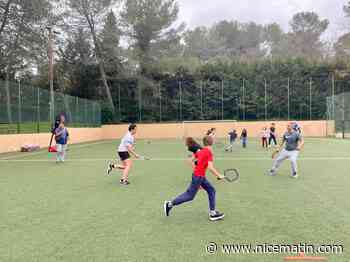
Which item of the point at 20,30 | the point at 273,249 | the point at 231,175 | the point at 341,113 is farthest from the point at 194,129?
the point at 273,249

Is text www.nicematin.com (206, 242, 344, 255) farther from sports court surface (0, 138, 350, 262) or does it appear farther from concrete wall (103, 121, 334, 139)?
concrete wall (103, 121, 334, 139)

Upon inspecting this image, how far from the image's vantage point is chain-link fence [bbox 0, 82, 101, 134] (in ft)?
64.0

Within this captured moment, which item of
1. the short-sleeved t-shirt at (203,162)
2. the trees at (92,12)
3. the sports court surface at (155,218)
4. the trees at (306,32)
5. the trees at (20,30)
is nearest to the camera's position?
the sports court surface at (155,218)

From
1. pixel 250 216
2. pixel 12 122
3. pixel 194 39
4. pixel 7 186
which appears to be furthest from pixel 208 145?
pixel 194 39

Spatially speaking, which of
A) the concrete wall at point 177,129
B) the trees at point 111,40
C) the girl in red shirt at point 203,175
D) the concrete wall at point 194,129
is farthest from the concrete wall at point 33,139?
the girl in red shirt at point 203,175

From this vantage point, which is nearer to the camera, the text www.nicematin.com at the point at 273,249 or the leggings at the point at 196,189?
the text www.nicematin.com at the point at 273,249

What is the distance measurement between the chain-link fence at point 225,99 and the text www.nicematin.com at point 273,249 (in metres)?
35.8

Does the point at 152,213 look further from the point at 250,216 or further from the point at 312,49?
the point at 312,49

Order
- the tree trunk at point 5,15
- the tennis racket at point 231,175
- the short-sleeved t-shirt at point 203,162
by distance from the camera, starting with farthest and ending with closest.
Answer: the tree trunk at point 5,15 → the tennis racket at point 231,175 → the short-sleeved t-shirt at point 203,162

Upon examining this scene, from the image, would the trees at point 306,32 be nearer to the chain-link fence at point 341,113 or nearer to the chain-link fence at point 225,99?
the chain-link fence at point 225,99

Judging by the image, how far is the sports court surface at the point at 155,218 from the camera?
454 centimetres

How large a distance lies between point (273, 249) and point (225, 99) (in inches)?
1444

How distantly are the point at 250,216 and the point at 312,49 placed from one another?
57.6m

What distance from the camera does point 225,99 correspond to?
4059 cm
